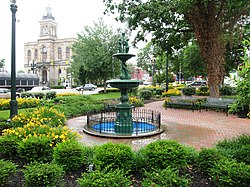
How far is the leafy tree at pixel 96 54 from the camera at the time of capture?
30172 millimetres

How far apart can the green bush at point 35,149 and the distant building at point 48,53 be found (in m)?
78.0

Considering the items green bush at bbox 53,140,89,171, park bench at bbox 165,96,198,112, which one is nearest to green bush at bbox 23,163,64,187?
green bush at bbox 53,140,89,171

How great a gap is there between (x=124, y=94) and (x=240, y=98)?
5.35 metres

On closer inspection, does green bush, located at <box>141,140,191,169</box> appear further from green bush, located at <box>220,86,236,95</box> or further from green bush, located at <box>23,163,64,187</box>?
green bush, located at <box>220,86,236,95</box>

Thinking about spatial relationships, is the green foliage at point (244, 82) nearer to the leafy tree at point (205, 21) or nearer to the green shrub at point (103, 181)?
the green shrub at point (103, 181)

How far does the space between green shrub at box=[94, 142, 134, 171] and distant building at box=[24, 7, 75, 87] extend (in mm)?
78793

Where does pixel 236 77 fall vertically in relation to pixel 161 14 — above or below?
below

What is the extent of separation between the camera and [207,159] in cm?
492

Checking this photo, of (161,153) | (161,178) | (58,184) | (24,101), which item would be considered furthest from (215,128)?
(24,101)

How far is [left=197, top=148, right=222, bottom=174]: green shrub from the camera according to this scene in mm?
4840

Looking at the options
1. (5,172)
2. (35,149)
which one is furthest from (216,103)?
(5,172)

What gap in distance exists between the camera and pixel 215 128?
10.5m

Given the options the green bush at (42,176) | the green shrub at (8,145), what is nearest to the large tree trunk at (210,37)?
the green shrub at (8,145)

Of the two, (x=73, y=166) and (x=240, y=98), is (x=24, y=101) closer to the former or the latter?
(x=73, y=166)
